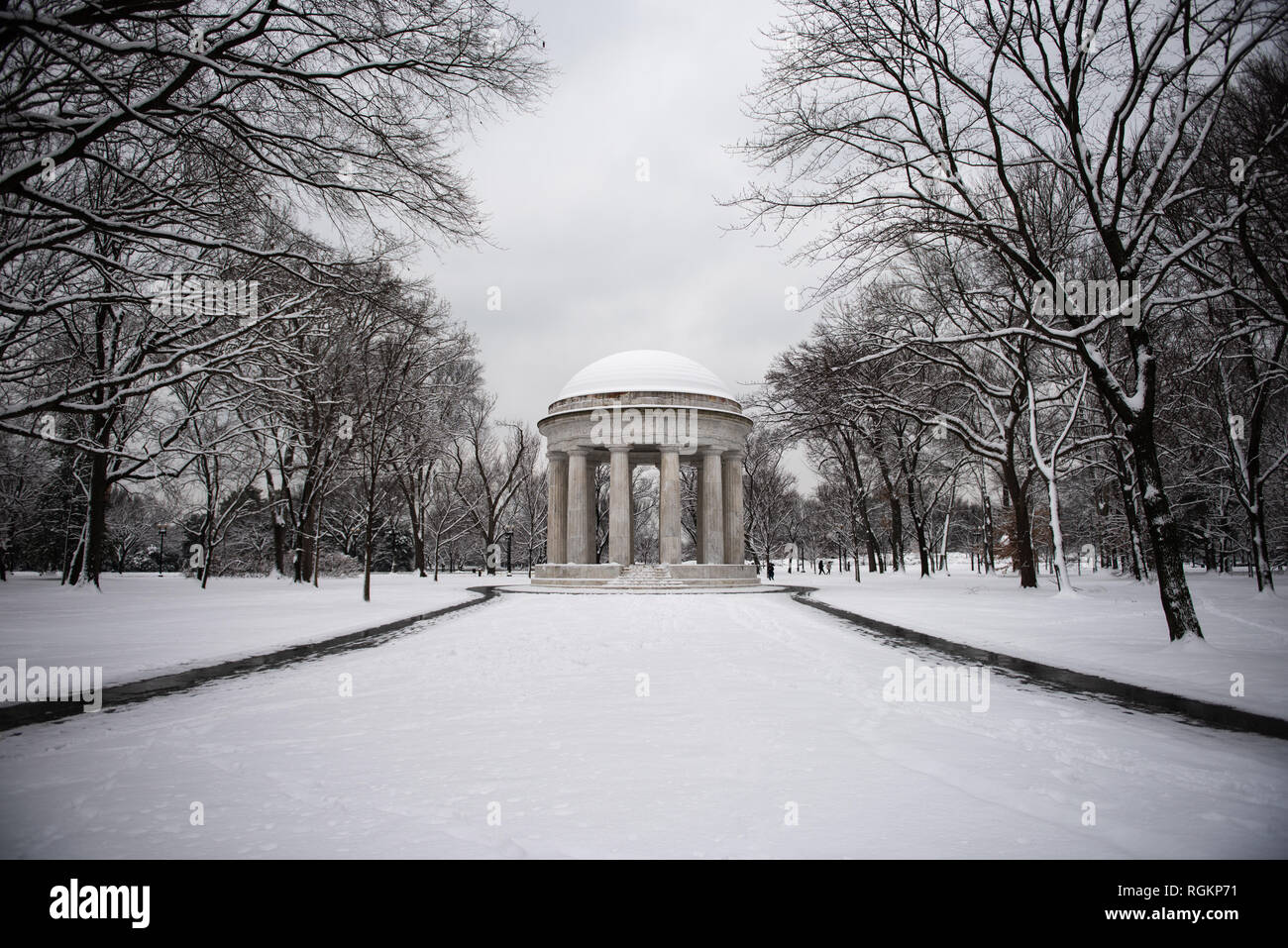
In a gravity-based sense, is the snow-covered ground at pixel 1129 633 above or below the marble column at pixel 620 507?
below

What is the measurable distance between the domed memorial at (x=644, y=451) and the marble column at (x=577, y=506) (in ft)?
0.16

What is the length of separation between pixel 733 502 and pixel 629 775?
29381 mm

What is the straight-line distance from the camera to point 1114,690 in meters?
6.91

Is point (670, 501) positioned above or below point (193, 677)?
above

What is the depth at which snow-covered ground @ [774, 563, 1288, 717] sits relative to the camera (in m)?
7.29

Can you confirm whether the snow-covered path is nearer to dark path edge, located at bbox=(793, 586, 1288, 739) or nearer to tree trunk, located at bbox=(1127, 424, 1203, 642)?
dark path edge, located at bbox=(793, 586, 1288, 739)

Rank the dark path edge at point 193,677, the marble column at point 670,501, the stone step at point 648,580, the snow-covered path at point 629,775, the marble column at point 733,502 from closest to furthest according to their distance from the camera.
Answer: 1. the snow-covered path at point 629,775
2. the dark path edge at point 193,677
3. the stone step at point 648,580
4. the marble column at point 670,501
5. the marble column at point 733,502

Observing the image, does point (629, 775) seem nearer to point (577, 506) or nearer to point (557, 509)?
point (577, 506)

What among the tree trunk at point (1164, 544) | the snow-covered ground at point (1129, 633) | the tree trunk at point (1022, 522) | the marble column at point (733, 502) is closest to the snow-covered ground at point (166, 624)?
the snow-covered ground at point (1129, 633)

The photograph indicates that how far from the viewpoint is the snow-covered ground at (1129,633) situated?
729 cm

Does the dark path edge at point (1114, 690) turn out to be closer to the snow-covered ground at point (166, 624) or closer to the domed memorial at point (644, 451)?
the snow-covered ground at point (166, 624)

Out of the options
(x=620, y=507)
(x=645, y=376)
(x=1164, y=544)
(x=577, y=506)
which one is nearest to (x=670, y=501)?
(x=620, y=507)

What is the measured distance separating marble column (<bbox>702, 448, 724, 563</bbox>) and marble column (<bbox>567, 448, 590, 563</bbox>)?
5.90 meters

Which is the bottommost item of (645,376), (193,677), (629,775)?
(193,677)
